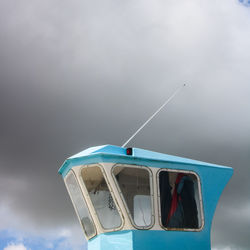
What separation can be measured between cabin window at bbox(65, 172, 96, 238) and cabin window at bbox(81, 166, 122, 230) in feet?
1.32

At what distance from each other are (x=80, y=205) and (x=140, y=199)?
6.57 ft

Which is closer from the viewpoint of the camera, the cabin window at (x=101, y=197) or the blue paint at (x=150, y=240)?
the blue paint at (x=150, y=240)

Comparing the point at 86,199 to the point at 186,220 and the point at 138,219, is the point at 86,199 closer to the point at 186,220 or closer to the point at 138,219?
the point at 138,219

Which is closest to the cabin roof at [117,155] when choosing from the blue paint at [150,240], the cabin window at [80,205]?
the cabin window at [80,205]

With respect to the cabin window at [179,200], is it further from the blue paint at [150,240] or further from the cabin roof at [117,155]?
the cabin roof at [117,155]

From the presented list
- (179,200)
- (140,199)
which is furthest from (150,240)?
(179,200)

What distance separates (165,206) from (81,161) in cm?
278

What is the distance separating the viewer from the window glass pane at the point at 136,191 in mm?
11609

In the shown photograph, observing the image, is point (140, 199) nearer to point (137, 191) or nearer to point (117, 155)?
point (137, 191)

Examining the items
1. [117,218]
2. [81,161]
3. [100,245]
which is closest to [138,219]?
[117,218]

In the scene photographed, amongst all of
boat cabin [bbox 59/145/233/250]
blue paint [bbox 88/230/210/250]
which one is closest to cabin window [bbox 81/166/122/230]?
boat cabin [bbox 59/145/233/250]

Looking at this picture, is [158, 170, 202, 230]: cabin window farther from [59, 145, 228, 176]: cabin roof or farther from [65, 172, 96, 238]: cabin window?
[65, 172, 96, 238]: cabin window

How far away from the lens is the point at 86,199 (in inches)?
471

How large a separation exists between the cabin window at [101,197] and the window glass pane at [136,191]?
16.4 inches
